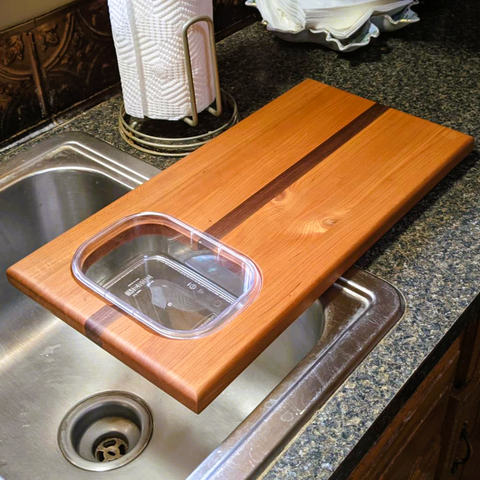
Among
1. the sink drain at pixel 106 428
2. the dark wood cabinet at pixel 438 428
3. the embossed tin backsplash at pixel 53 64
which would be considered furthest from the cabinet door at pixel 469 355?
the embossed tin backsplash at pixel 53 64

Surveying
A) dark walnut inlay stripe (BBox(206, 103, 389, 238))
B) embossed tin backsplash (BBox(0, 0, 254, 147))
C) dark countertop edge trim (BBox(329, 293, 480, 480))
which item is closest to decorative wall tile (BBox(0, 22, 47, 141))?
embossed tin backsplash (BBox(0, 0, 254, 147))

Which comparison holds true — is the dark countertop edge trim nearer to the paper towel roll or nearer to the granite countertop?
the granite countertop

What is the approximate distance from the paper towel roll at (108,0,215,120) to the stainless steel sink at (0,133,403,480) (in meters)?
0.09

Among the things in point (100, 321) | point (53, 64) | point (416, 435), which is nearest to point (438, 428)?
point (416, 435)

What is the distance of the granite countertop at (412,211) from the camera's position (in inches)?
24.6

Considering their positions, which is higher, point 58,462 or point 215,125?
point 215,125

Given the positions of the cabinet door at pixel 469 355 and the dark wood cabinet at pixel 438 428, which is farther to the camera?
the cabinet door at pixel 469 355

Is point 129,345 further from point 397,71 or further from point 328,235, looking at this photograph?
point 397,71

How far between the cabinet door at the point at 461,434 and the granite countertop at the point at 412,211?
0.81 feet

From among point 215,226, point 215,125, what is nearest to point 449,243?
point 215,226

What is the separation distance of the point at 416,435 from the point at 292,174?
0.34 meters

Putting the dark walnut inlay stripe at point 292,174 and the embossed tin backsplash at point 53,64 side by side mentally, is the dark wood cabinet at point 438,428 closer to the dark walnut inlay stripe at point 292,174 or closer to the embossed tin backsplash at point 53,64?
the dark walnut inlay stripe at point 292,174

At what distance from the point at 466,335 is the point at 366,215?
22 cm

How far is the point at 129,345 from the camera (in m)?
0.63
